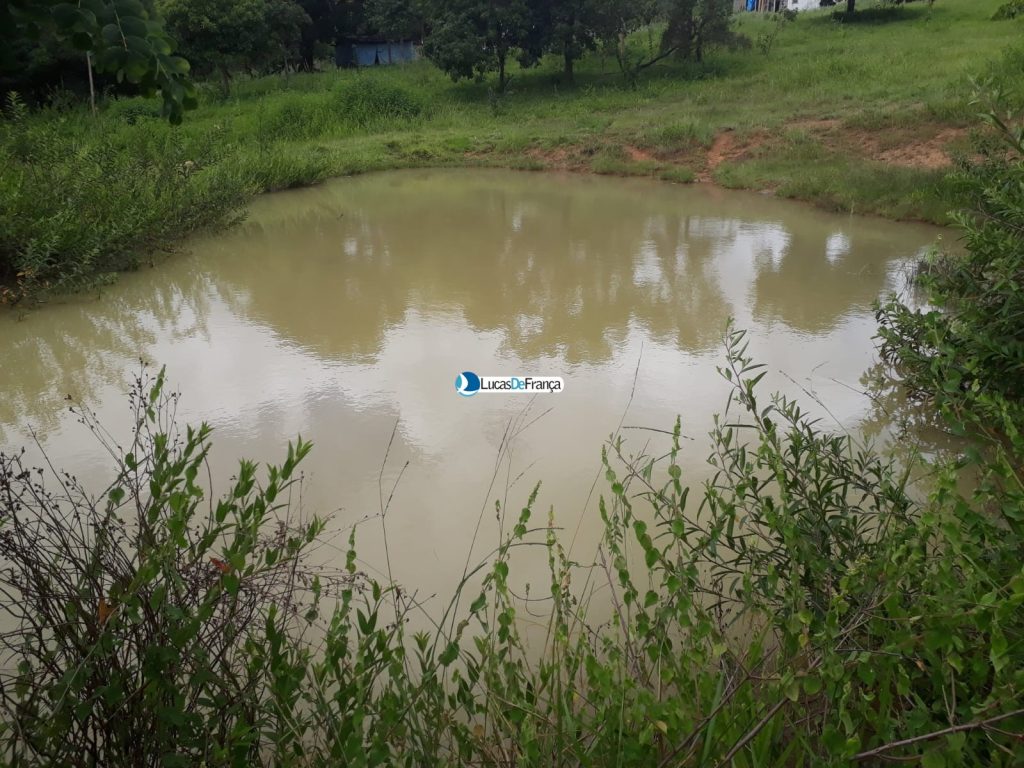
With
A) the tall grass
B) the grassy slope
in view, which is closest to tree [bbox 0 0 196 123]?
the tall grass

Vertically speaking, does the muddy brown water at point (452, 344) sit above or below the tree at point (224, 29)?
below

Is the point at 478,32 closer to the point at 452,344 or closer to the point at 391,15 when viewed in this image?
the point at 391,15

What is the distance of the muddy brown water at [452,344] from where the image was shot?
132 inches

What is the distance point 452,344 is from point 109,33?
3.44m

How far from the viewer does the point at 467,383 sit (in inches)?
172

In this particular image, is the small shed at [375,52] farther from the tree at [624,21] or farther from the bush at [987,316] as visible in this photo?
the bush at [987,316]

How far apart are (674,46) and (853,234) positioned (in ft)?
40.2

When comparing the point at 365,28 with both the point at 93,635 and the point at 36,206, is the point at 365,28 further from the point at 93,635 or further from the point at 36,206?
the point at 93,635

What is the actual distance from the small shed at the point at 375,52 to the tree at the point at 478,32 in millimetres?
9221

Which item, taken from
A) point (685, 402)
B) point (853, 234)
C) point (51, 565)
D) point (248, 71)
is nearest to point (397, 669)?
point (51, 565)

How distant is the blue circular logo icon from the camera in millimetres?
4246

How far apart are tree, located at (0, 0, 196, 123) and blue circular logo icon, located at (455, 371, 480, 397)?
103 inches

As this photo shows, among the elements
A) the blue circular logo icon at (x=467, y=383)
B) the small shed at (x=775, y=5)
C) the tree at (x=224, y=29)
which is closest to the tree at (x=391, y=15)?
the tree at (x=224, y=29)

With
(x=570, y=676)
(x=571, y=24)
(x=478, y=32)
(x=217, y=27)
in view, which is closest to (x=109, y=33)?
(x=570, y=676)
